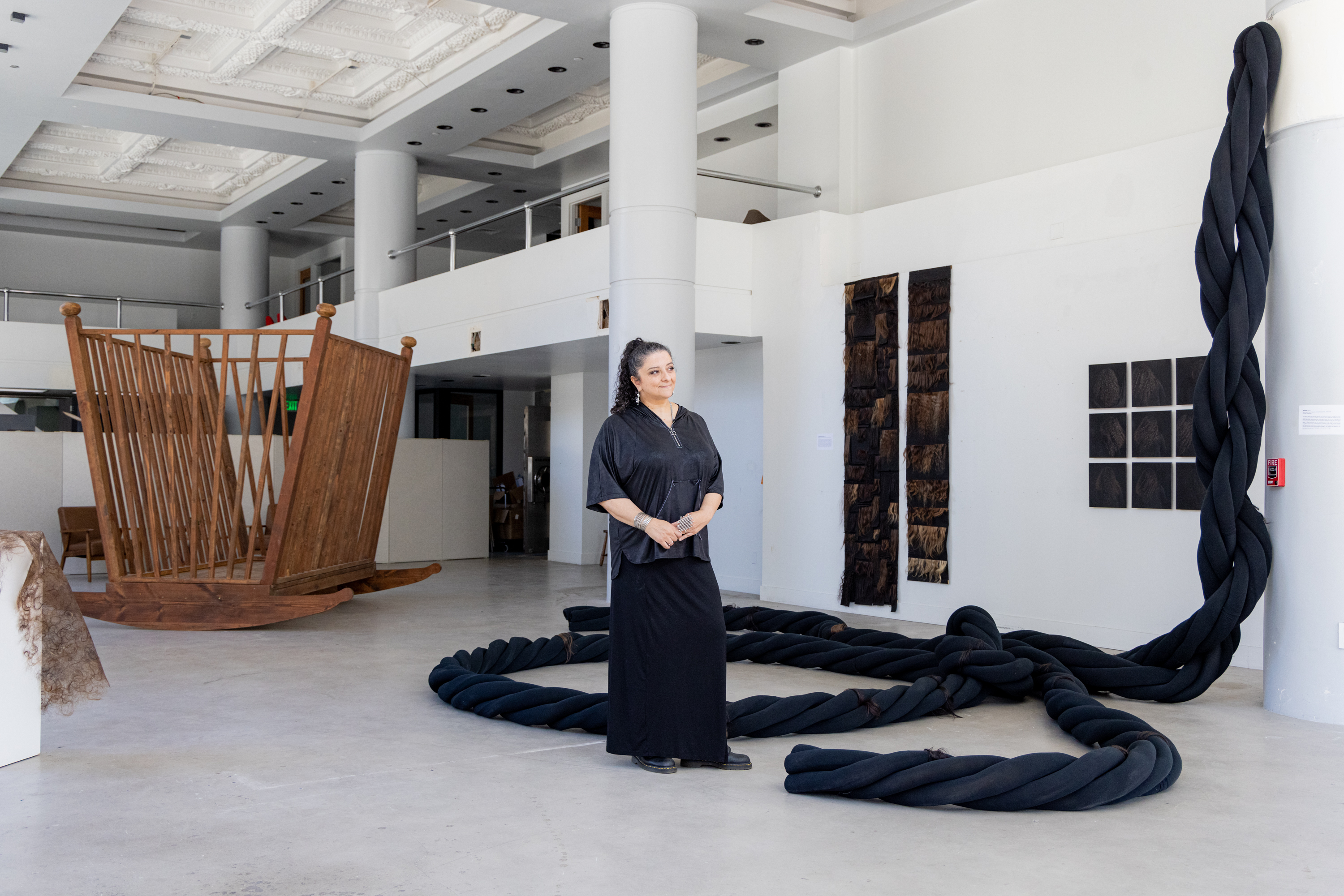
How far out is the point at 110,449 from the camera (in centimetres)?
782

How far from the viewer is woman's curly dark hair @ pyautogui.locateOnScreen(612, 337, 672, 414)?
13.4 feet

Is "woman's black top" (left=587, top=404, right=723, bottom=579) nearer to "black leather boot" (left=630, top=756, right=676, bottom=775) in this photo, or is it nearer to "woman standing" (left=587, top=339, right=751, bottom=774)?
"woman standing" (left=587, top=339, right=751, bottom=774)

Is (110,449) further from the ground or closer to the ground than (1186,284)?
closer to the ground

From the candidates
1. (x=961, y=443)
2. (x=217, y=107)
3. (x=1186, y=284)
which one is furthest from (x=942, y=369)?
(x=217, y=107)

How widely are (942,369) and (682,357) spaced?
6.36 ft

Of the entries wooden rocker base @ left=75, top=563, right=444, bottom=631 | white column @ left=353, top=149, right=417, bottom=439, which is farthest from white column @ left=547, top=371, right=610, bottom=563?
wooden rocker base @ left=75, top=563, right=444, bottom=631

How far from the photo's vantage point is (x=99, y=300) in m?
17.1

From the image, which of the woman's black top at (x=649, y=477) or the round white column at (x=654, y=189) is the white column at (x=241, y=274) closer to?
the round white column at (x=654, y=189)

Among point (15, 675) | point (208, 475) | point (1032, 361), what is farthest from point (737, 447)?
point (15, 675)

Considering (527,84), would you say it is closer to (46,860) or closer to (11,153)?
(11,153)

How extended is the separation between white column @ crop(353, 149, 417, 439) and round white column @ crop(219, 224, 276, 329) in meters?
4.74

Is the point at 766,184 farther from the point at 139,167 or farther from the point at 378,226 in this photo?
the point at 139,167

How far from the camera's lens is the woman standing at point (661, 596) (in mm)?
3988

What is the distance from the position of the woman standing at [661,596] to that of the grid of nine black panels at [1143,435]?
390 cm
